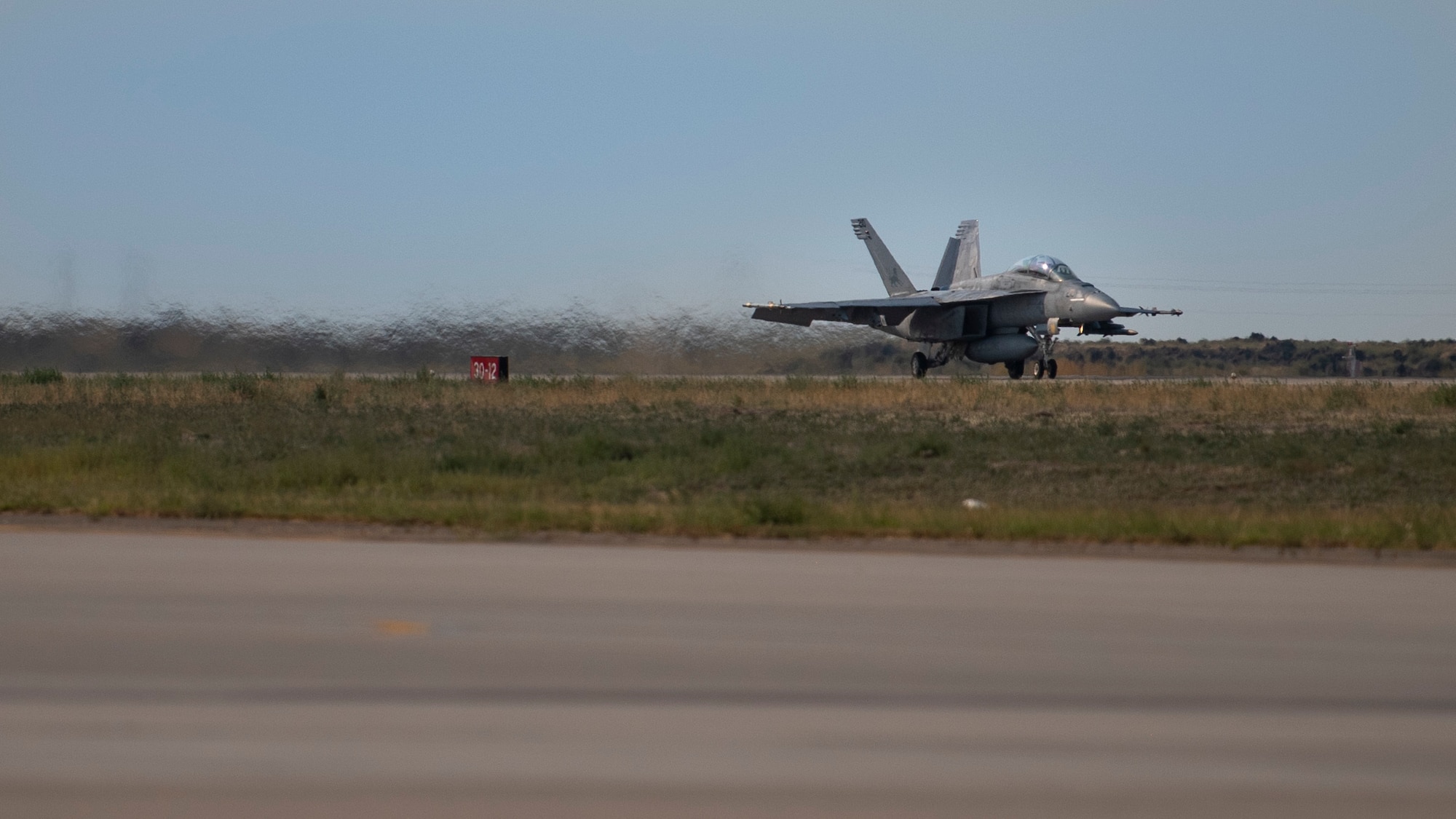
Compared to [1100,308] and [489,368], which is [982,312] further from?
[489,368]

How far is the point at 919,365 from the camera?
3759 cm

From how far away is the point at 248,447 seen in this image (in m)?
17.6

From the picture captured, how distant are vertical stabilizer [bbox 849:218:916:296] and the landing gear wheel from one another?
4706 mm

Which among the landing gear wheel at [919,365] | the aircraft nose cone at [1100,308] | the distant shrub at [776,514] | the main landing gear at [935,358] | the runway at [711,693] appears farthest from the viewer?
the landing gear wheel at [919,365]

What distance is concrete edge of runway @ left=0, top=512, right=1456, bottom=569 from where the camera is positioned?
9594 millimetres

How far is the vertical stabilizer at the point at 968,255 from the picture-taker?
3919 centimetres

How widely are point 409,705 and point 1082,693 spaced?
Result: 2.69 m

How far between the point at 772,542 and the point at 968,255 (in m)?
30.7

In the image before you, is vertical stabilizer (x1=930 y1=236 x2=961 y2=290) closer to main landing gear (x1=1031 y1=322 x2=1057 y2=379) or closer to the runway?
main landing gear (x1=1031 y1=322 x2=1057 y2=379)

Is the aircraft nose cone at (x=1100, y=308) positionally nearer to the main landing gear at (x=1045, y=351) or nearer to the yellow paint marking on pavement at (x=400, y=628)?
the main landing gear at (x=1045, y=351)

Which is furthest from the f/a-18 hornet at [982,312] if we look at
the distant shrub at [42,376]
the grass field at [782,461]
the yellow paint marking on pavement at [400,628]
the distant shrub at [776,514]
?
the yellow paint marking on pavement at [400,628]

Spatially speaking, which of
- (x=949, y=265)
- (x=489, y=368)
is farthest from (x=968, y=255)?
(x=489, y=368)

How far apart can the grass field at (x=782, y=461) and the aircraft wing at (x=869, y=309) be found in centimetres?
826

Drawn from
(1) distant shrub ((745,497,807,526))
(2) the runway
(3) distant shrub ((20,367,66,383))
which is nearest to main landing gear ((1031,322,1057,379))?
(1) distant shrub ((745,497,807,526))
